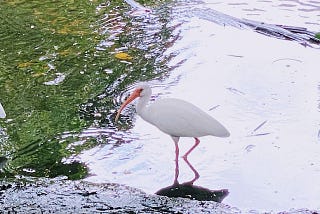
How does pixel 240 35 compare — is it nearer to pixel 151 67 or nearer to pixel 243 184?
pixel 151 67

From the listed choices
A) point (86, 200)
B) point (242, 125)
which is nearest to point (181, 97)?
point (242, 125)

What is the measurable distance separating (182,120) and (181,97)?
96 centimetres

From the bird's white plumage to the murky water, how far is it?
0.23 metres

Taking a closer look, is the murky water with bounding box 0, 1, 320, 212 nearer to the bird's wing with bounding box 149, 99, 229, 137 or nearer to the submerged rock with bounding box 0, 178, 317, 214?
the submerged rock with bounding box 0, 178, 317, 214

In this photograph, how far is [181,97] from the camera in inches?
177

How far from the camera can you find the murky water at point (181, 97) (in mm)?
3592

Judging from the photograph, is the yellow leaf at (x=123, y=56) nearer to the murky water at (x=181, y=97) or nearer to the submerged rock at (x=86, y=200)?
the murky water at (x=181, y=97)

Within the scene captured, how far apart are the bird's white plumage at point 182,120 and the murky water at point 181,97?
23 cm

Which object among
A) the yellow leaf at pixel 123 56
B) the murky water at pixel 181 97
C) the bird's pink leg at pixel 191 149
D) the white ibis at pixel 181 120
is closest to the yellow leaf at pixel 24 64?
the murky water at pixel 181 97

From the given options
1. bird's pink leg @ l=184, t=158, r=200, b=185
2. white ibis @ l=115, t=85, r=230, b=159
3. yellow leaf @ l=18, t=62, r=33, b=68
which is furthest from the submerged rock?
yellow leaf @ l=18, t=62, r=33, b=68

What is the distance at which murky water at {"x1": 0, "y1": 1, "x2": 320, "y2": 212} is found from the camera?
359cm

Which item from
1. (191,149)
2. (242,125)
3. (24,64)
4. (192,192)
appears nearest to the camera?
(192,192)

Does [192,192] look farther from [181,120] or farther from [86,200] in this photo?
[86,200]

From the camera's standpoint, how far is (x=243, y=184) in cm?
349
